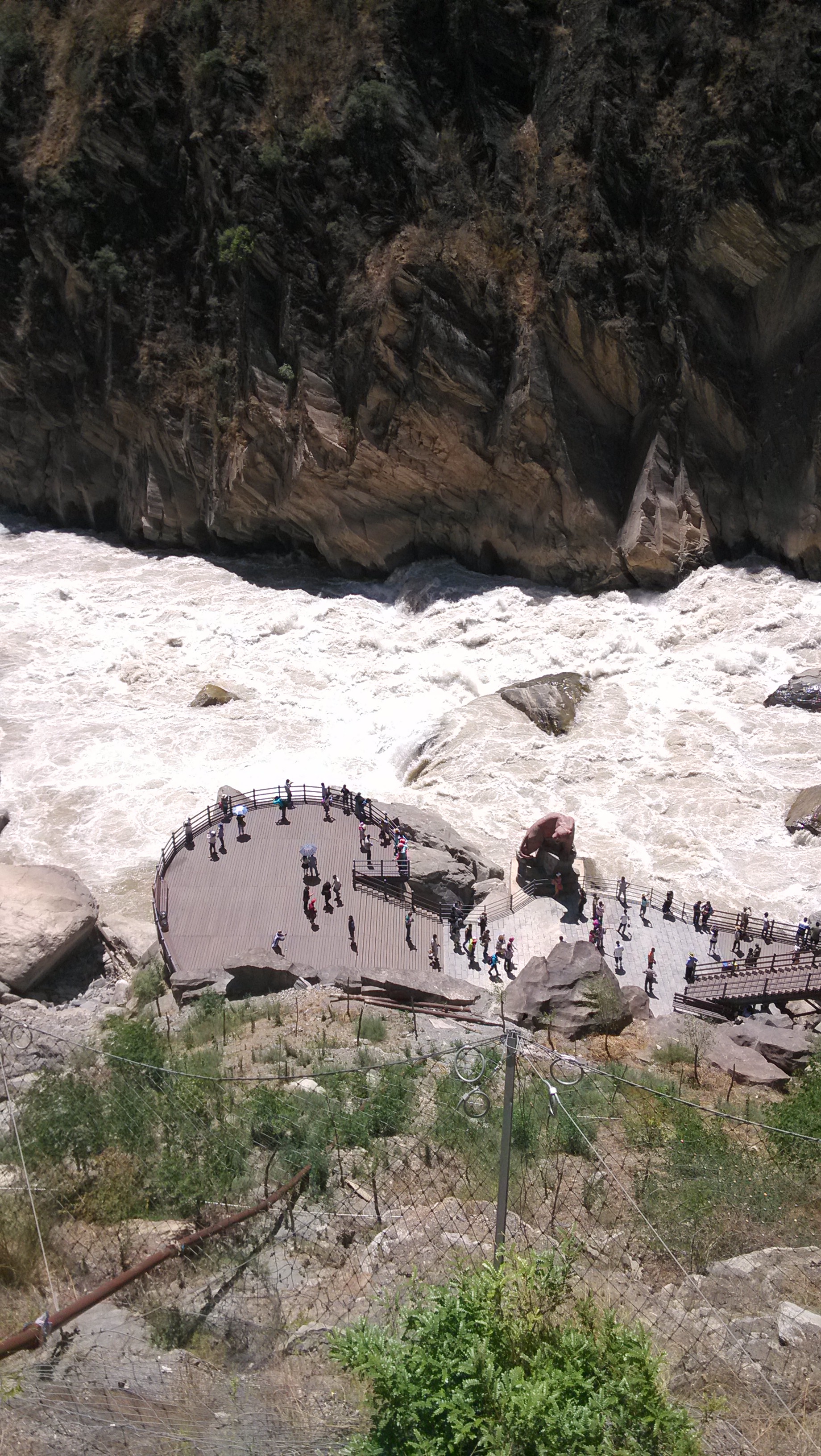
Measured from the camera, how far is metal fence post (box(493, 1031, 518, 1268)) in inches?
231

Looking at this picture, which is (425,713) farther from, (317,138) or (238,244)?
(317,138)

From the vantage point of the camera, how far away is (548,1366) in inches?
204

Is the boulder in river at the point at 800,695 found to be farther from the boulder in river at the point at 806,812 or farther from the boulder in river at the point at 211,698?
the boulder in river at the point at 211,698

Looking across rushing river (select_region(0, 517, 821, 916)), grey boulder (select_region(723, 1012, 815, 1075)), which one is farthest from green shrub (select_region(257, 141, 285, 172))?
grey boulder (select_region(723, 1012, 815, 1075))

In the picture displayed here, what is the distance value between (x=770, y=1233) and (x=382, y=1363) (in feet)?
12.2

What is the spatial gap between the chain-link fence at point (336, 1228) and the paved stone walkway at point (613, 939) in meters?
6.38

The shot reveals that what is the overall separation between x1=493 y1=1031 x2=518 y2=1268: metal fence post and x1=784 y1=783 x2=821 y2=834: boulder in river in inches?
655

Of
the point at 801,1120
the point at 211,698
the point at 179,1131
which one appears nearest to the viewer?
the point at 179,1131

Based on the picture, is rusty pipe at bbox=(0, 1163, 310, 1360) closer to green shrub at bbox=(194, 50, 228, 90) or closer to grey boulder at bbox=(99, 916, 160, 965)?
grey boulder at bbox=(99, 916, 160, 965)

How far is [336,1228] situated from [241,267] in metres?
35.5

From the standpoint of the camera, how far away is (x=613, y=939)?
704 inches

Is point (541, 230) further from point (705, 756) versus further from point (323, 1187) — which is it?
point (323, 1187)

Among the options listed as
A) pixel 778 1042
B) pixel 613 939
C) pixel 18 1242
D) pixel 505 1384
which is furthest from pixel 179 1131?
pixel 613 939

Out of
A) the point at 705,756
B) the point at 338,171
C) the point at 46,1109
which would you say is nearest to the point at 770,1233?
the point at 46,1109
